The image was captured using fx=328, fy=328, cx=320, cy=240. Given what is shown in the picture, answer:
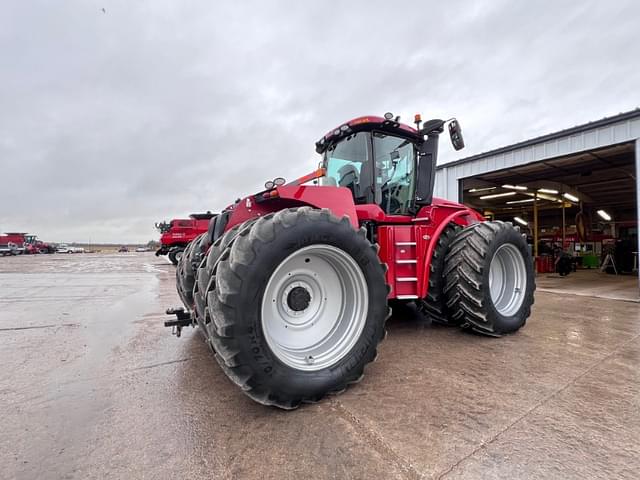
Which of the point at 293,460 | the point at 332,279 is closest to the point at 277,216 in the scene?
the point at 332,279

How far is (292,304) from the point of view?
239 cm

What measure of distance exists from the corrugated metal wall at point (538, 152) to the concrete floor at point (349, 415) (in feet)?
16.6

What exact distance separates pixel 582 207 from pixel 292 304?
66.6 feet

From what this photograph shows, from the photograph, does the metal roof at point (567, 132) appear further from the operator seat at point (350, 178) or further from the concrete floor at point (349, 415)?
the operator seat at point (350, 178)

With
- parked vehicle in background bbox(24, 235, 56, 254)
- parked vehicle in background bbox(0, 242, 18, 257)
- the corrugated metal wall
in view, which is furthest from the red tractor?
parked vehicle in background bbox(24, 235, 56, 254)

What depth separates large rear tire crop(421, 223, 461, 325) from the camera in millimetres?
3668

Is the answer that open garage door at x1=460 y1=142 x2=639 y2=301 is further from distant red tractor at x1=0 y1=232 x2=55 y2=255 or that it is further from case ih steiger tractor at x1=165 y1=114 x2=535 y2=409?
distant red tractor at x1=0 y1=232 x2=55 y2=255

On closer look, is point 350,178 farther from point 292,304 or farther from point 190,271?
point 190,271

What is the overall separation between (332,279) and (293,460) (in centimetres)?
125

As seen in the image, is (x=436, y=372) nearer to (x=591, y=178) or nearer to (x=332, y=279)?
(x=332, y=279)

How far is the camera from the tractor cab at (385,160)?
11.7 feet

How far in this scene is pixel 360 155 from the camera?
3615mm

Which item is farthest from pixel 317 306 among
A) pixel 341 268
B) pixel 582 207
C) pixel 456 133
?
pixel 582 207

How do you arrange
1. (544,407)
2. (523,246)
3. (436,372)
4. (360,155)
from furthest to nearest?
(523,246), (360,155), (436,372), (544,407)
